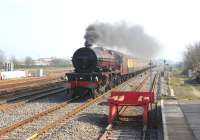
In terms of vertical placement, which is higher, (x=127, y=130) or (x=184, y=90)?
(x=184, y=90)

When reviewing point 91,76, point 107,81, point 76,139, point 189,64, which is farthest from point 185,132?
point 189,64

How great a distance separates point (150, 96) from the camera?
1583 cm

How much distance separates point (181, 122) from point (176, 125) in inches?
34.8

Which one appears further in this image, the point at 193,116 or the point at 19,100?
the point at 19,100

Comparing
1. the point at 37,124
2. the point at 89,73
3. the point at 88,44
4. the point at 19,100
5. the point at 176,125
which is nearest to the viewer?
the point at 176,125

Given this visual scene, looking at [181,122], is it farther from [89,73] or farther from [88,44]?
[88,44]

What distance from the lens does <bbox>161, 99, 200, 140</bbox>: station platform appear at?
→ 38.4ft

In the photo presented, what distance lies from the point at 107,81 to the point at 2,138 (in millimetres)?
15469

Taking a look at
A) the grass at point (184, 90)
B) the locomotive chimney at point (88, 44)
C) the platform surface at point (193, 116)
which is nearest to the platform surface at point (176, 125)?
Result: the platform surface at point (193, 116)

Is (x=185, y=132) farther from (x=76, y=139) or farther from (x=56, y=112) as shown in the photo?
(x=56, y=112)

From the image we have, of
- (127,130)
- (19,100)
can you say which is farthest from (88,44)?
(127,130)

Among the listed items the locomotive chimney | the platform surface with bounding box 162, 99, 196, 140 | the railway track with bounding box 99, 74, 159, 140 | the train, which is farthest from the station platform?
the locomotive chimney

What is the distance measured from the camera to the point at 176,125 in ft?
43.9

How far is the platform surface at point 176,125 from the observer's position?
1155 centimetres
